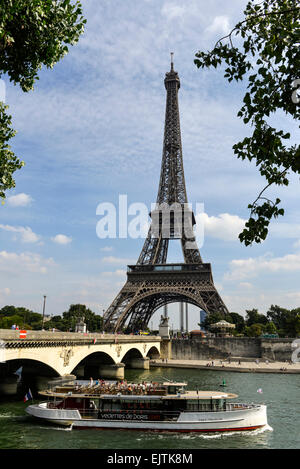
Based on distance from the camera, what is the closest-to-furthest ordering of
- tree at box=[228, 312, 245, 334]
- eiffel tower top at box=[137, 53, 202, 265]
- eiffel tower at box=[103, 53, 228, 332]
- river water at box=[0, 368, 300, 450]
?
river water at box=[0, 368, 300, 450]
eiffel tower at box=[103, 53, 228, 332]
eiffel tower top at box=[137, 53, 202, 265]
tree at box=[228, 312, 245, 334]

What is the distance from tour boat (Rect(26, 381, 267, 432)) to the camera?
25891mm

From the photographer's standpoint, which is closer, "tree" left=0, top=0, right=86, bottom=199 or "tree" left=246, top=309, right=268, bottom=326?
"tree" left=0, top=0, right=86, bottom=199

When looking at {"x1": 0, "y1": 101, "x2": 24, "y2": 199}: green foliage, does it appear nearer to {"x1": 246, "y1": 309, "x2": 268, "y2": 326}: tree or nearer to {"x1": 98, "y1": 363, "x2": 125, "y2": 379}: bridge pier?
{"x1": 98, "y1": 363, "x2": 125, "y2": 379}: bridge pier

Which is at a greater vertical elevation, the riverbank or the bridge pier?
the bridge pier

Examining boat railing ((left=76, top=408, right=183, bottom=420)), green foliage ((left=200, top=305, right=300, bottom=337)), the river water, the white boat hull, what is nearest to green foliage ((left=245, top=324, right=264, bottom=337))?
green foliage ((left=200, top=305, right=300, bottom=337))

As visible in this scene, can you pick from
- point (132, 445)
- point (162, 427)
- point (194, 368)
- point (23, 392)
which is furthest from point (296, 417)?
point (194, 368)

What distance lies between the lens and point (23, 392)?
3741 centimetres

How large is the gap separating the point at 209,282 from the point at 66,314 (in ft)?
193

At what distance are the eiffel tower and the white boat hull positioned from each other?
5243cm

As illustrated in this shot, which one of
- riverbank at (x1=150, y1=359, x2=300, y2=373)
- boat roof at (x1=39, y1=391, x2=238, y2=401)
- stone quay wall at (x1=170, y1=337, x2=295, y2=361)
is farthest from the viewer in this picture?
stone quay wall at (x1=170, y1=337, x2=295, y2=361)

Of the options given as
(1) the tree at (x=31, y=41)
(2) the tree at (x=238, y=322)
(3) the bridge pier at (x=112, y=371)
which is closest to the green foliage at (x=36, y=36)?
(1) the tree at (x=31, y=41)

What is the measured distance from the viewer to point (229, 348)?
8125 cm

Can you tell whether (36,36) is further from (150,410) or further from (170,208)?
(170,208)
